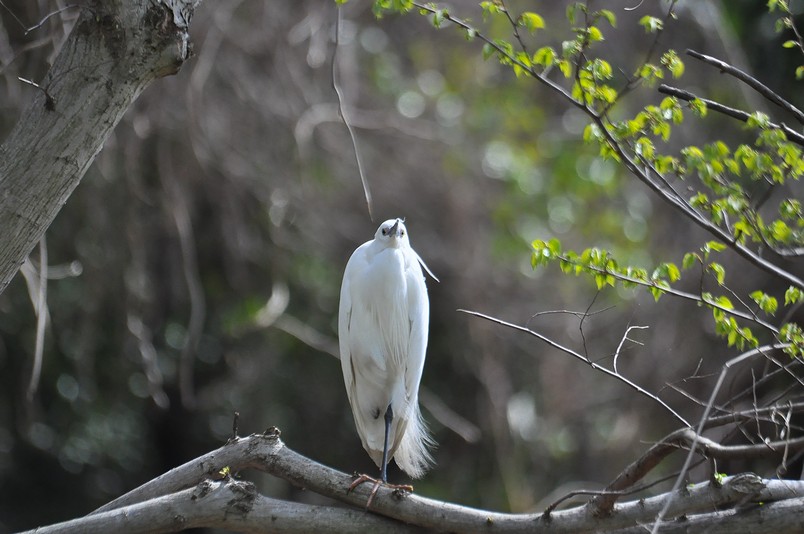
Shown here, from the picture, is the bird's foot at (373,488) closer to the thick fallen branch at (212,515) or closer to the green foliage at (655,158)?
the thick fallen branch at (212,515)

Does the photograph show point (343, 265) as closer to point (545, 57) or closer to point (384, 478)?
point (384, 478)

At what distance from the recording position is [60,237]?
5.44 metres

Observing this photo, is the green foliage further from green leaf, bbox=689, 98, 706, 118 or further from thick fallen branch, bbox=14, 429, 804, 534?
thick fallen branch, bbox=14, 429, 804, 534

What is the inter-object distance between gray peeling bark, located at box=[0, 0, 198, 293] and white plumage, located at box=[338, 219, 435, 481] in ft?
4.77

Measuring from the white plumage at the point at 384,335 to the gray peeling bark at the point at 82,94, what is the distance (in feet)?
4.77

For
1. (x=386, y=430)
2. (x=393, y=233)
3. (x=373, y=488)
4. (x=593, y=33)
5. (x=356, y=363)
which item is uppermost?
(x=593, y=33)

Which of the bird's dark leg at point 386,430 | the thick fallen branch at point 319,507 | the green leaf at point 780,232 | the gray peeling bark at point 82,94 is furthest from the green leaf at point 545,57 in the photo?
the bird's dark leg at point 386,430

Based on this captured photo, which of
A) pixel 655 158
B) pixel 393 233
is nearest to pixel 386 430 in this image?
pixel 393 233

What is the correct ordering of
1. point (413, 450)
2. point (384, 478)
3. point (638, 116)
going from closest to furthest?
1. point (638, 116)
2. point (384, 478)
3. point (413, 450)

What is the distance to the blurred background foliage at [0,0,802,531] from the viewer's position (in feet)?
17.1

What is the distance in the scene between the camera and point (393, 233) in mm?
3197

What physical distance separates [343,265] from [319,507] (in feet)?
14.0

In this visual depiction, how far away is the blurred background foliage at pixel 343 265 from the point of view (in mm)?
5199

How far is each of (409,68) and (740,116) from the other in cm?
549
